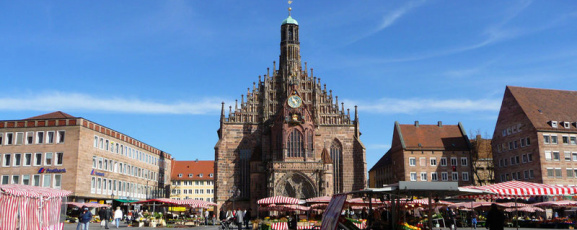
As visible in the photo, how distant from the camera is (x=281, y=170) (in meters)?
61.1

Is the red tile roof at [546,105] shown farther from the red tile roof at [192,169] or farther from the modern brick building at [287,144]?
the red tile roof at [192,169]

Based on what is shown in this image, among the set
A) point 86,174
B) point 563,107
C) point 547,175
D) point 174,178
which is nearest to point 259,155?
point 86,174

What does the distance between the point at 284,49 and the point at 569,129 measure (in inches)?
1384

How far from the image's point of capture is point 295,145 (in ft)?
207

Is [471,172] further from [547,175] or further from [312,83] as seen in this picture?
[312,83]

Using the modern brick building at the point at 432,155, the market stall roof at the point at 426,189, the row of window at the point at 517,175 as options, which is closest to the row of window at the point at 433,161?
the modern brick building at the point at 432,155

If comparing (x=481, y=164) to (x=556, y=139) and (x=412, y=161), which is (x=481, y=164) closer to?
(x=412, y=161)

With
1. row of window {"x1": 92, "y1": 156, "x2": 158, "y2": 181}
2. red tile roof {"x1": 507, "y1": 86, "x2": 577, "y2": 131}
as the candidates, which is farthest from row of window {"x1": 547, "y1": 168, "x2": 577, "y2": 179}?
row of window {"x1": 92, "y1": 156, "x2": 158, "y2": 181}

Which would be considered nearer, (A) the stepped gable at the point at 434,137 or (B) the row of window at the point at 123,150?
(B) the row of window at the point at 123,150

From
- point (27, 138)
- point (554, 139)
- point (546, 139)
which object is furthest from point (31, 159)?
point (554, 139)

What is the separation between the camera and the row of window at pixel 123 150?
198 ft

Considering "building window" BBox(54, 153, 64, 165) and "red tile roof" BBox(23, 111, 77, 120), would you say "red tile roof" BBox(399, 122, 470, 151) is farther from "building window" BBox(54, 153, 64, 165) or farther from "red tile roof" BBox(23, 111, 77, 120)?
"red tile roof" BBox(23, 111, 77, 120)

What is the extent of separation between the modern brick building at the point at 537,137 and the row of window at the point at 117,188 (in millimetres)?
46363

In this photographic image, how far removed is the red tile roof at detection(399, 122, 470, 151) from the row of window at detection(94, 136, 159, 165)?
3526 centimetres
